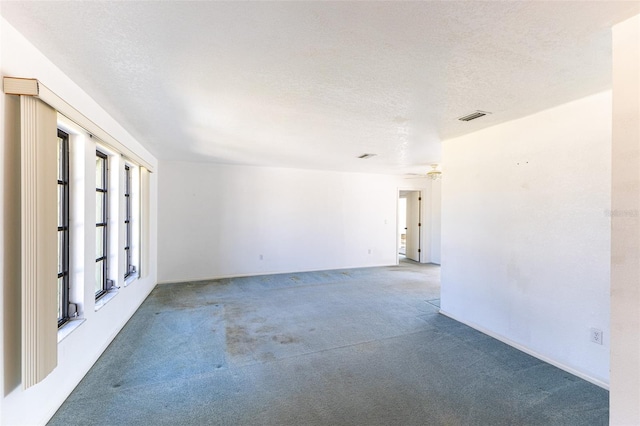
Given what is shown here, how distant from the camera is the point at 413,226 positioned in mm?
8680

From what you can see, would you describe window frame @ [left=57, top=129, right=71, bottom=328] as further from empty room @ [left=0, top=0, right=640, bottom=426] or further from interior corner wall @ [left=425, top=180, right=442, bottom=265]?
interior corner wall @ [left=425, top=180, right=442, bottom=265]

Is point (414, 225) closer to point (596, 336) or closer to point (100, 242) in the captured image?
point (596, 336)

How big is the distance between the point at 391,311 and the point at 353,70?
3.31 metres

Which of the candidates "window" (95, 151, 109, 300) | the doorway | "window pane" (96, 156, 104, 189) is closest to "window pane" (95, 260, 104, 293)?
"window" (95, 151, 109, 300)

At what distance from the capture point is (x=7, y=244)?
60.9 inches

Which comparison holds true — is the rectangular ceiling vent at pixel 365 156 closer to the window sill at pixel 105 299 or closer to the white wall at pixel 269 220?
the white wall at pixel 269 220

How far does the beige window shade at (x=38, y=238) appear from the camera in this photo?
5.21 feet

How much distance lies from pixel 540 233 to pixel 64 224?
4.35 metres

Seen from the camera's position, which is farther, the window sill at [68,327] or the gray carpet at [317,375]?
the window sill at [68,327]

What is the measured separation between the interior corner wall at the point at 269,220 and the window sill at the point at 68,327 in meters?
3.43

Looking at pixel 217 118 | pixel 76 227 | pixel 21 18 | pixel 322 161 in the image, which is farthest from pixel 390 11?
pixel 322 161

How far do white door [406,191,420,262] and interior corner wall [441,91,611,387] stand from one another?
4.73 m

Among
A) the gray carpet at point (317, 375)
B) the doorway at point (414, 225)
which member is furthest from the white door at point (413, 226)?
the gray carpet at point (317, 375)

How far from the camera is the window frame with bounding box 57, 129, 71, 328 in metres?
2.30
